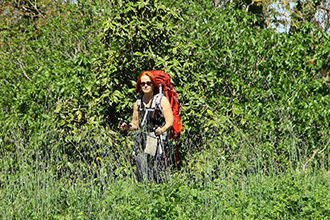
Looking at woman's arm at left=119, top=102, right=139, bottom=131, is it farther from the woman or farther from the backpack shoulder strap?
the backpack shoulder strap

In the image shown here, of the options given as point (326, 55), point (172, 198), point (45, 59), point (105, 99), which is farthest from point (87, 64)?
point (326, 55)

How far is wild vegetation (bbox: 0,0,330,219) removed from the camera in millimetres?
4785

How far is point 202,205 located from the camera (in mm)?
3875

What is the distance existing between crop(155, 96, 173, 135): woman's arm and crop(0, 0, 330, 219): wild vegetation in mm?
370

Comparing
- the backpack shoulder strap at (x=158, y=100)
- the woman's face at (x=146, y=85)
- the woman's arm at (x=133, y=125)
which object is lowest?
the woman's arm at (x=133, y=125)

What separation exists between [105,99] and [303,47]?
103 inches

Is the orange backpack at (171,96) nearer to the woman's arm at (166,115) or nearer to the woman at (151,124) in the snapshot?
the woman at (151,124)

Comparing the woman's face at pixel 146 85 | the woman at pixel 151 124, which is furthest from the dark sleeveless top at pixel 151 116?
the woman's face at pixel 146 85

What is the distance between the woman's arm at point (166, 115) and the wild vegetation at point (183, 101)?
0.37 m

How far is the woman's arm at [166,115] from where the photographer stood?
14.5 ft

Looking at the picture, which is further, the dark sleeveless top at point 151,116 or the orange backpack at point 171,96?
the orange backpack at point 171,96

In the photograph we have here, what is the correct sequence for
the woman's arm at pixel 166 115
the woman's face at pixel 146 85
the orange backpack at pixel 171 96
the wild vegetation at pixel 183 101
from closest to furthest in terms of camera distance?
the woman's arm at pixel 166 115, the woman's face at pixel 146 85, the orange backpack at pixel 171 96, the wild vegetation at pixel 183 101

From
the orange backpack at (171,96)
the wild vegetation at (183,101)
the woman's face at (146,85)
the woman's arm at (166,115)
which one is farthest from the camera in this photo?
the wild vegetation at (183,101)

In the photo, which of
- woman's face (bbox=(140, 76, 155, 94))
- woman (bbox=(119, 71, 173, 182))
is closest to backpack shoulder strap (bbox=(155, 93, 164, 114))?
woman (bbox=(119, 71, 173, 182))
